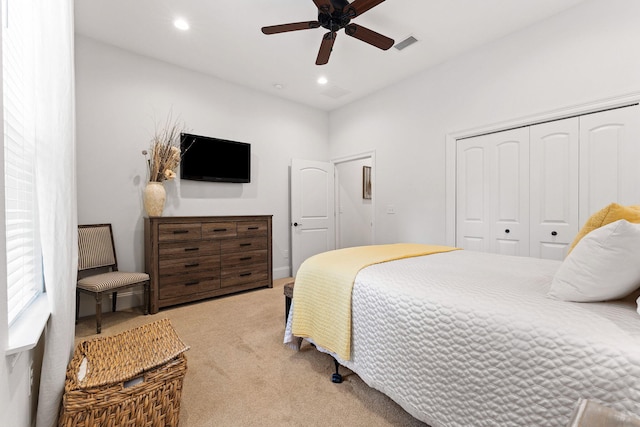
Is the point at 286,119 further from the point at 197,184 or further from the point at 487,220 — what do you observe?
the point at 487,220

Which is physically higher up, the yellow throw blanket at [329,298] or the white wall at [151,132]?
the white wall at [151,132]

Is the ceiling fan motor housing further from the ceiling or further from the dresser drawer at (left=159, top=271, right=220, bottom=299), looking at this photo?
the dresser drawer at (left=159, top=271, right=220, bottom=299)

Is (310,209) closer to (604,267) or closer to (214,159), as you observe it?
(214,159)

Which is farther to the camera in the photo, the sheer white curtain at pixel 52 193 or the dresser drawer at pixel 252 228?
the dresser drawer at pixel 252 228

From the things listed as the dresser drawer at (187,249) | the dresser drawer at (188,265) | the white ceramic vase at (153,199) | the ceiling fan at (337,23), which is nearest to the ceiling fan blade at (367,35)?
the ceiling fan at (337,23)

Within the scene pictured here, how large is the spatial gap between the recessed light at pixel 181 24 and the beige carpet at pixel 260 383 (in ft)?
9.25

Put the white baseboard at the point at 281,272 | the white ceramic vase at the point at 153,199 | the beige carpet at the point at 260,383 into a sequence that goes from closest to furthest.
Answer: the beige carpet at the point at 260,383, the white ceramic vase at the point at 153,199, the white baseboard at the point at 281,272

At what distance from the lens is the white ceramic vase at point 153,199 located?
314cm

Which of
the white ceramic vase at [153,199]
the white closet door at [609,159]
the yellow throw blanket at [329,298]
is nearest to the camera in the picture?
the yellow throw blanket at [329,298]

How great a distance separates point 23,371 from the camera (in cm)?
105

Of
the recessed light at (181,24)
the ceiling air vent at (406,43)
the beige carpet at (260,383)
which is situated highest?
the recessed light at (181,24)

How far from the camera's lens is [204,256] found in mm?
3359

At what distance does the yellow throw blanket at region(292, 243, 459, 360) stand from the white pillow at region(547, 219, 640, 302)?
92 centimetres

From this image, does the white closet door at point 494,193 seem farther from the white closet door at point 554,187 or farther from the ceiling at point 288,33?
the ceiling at point 288,33
